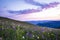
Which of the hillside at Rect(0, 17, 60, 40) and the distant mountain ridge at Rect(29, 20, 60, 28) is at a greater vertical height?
the distant mountain ridge at Rect(29, 20, 60, 28)

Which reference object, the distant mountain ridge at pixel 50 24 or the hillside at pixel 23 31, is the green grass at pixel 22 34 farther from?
the distant mountain ridge at pixel 50 24

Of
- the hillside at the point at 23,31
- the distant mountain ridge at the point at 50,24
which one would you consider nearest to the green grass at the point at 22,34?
the hillside at the point at 23,31

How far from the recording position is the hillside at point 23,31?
2.96 m

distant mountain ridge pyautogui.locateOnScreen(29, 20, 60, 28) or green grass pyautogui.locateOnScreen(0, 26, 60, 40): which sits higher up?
distant mountain ridge pyautogui.locateOnScreen(29, 20, 60, 28)

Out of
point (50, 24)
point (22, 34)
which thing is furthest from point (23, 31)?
point (50, 24)

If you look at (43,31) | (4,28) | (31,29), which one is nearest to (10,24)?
(4,28)

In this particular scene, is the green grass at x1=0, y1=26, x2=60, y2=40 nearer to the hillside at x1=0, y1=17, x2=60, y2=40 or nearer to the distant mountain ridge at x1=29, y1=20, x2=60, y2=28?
the hillside at x1=0, y1=17, x2=60, y2=40

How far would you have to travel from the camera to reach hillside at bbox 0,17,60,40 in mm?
2963

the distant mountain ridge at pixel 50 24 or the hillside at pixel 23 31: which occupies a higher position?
the distant mountain ridge at pixel 50 24

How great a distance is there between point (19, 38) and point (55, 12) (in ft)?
2.59

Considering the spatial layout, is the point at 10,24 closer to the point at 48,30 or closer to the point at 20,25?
the point at 20,25

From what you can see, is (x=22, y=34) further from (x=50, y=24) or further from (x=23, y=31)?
(x=50, y=24)

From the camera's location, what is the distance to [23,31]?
118 inches

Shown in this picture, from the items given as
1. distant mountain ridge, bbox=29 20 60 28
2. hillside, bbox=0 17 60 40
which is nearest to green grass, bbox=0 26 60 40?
hillside, bbox=0 17 60 40
